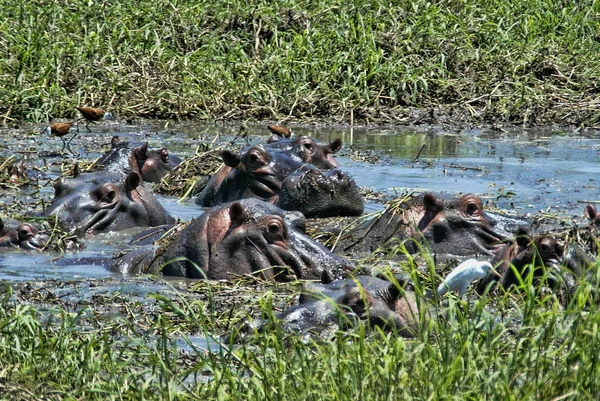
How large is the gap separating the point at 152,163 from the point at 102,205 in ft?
7.45

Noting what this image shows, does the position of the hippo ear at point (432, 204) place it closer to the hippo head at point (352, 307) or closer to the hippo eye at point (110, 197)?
the hippo eye at point (110, 197)

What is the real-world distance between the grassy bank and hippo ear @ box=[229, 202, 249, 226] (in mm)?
6989

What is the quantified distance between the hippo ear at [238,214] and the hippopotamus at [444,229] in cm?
108

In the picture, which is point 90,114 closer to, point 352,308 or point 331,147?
point 331,147

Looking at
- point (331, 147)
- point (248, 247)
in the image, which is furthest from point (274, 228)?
point (331, 147)

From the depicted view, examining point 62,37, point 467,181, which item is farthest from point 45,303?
point 62,37

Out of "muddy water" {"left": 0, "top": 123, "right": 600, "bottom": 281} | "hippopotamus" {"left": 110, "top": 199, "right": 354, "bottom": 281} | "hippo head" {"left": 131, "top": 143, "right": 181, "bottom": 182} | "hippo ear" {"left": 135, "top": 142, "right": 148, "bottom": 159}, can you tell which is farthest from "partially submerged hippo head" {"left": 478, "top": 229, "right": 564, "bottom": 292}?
"hippo head" {"left": 131, "top": 143, "right": 181, "bottom": 182}

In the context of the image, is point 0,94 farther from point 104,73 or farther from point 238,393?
point 238,393

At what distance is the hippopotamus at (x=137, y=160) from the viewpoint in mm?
10070

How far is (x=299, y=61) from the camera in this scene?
1426 centimetres

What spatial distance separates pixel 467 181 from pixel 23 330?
6.16 m

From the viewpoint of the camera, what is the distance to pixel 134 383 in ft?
13.9

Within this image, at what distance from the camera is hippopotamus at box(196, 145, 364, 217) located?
8383mm

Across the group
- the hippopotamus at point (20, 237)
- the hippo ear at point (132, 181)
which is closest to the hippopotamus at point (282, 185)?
the hippo ear at point (132, 181)
